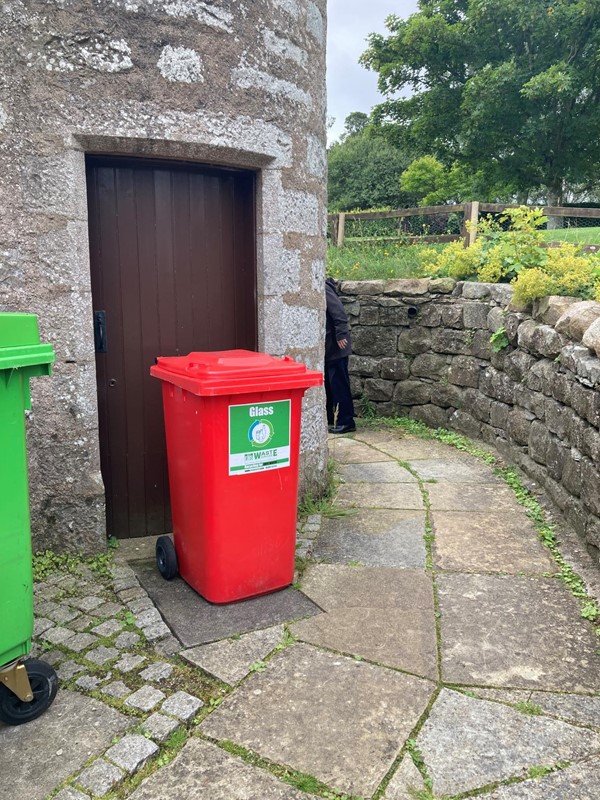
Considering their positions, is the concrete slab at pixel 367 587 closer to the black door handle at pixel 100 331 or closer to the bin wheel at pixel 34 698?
the bin wheel at pixel 34 698

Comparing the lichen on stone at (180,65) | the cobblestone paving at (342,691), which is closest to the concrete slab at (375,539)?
the cobblestone paving at (342,691)

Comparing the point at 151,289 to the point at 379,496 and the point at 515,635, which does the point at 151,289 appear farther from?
the point at 515,635

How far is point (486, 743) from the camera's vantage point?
6.79ft

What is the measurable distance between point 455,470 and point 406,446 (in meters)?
0.86

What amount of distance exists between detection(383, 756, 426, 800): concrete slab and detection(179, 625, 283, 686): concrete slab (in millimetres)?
728

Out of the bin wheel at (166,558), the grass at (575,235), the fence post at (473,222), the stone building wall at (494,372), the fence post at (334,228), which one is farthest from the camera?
the fence post at (334,228)

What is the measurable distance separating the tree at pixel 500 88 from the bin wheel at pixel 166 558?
65.0 feet

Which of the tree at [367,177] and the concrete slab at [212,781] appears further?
the tree at [367,177]

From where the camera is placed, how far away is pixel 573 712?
2.23 metres

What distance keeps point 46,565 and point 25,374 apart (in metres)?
1.63

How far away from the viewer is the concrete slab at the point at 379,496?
14.3ft

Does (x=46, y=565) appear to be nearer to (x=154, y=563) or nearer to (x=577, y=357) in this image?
(x=154, y=563)

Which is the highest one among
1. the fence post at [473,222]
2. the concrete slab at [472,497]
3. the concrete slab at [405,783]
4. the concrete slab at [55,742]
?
the fence post at [473,222]

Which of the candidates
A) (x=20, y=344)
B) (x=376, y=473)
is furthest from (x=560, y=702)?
(x=376, y=473)
